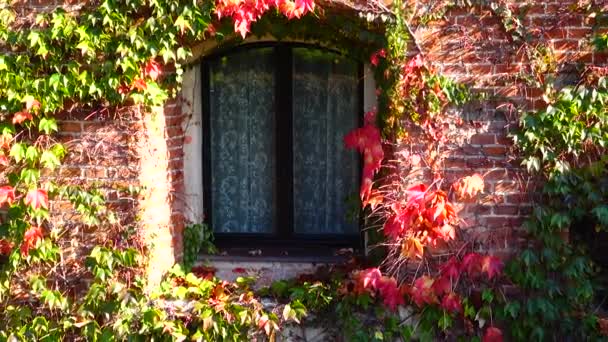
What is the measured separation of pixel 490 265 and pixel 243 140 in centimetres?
204

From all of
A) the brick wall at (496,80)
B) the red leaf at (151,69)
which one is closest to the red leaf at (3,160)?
the red leaf at (151,69)

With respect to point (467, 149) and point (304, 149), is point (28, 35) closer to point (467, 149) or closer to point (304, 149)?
point (304, 149)

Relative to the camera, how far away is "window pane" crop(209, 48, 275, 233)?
242 inches

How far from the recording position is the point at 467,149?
17.4 feet

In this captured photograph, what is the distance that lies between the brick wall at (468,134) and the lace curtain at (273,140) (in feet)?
2.11

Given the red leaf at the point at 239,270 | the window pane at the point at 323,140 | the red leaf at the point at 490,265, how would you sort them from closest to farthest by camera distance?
the red leaf at the point at 490,265, the red leaf at the point at 239,270, the window pane at the point at 323,140

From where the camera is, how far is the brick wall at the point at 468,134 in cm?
520

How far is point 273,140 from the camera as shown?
6.15 m

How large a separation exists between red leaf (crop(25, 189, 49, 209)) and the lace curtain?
1229mm

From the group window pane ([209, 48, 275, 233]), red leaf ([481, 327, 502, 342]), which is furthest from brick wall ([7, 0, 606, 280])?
window pane ([209, 48, 275, 233])

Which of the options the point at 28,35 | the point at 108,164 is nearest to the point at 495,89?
the point at 108,164

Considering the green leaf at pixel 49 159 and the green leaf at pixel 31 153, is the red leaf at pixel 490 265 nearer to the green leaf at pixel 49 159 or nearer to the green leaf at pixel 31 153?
the green leaf at pixel 49 159

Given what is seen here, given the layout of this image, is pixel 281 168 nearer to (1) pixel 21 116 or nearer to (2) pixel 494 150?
(2) pixel 494 150

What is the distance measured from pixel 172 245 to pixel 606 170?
2.89m
